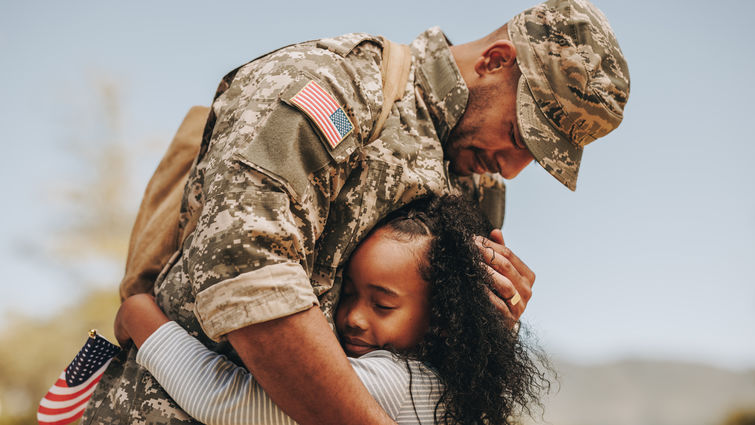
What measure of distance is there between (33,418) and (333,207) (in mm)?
10085

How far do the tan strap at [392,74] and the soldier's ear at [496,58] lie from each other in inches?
13.4

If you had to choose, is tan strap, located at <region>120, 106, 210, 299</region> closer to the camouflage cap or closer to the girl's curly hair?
the girl's curly hair

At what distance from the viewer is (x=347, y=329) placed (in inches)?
81.0

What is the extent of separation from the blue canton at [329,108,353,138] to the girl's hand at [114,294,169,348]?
0.87m

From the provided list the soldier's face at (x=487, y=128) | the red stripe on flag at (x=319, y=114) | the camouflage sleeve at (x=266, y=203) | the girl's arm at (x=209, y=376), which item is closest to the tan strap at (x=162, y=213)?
the girl's arm at (x=209, y=376)

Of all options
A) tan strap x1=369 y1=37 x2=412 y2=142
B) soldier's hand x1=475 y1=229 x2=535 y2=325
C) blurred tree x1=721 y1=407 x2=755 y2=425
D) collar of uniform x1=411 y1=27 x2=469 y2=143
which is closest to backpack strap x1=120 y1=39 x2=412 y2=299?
tan strap x1=369 y1=37 x2=412 y2=142

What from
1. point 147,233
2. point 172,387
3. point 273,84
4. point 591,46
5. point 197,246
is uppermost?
point 591,46

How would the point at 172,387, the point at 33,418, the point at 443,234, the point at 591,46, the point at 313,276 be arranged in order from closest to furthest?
the point at 172,387, the point at 313,276, the point at 443,234, the point at 591,46, the point at 33,418

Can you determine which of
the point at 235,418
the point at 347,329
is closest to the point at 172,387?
the point at 235,418

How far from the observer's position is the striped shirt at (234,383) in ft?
5.39

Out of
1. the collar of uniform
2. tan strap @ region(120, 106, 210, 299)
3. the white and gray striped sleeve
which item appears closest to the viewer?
the white and gray striped sleeve

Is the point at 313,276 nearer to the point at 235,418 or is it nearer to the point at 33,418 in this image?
the point at 235,418

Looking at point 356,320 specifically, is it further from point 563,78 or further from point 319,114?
point 563,78

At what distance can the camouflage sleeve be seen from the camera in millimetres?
1504
